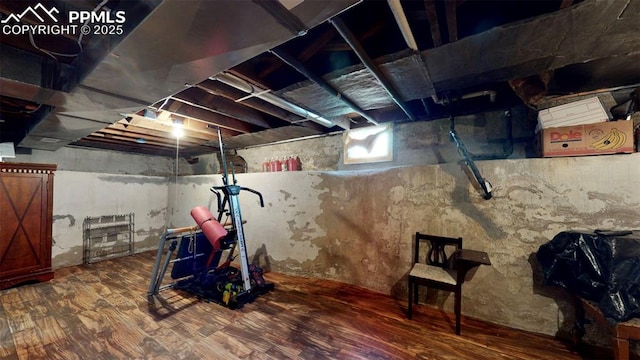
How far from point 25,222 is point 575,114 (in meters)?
6.63

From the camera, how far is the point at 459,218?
2.57 meters

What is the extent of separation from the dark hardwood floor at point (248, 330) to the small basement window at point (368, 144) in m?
1.89

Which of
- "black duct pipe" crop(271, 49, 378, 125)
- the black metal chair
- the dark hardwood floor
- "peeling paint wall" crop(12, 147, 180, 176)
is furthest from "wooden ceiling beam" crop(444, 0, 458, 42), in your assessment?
"peeling paint wall" crop(12, 147, 180, 176)

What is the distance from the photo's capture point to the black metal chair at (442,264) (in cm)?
215

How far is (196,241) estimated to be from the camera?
3.23m

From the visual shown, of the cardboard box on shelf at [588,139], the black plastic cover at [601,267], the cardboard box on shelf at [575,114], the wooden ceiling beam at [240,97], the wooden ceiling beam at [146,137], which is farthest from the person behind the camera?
the wooden ceiling beam at [146,137]

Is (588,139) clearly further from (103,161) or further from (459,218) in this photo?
(103,161)

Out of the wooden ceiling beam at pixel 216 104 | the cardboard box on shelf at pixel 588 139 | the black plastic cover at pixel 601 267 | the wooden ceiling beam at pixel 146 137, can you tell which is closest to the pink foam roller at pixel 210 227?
the wooden ceiling beam at pixel 216 104

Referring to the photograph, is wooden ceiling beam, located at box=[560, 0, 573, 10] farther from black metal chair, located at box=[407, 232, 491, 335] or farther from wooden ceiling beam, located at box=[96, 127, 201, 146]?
wooden ceiling beam, located at box=[96, 127, 201, 146]

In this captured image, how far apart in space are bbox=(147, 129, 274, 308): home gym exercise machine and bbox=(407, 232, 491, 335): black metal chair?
6.19 ft

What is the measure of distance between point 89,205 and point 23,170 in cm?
132

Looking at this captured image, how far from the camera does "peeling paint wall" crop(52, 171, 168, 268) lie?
408cm

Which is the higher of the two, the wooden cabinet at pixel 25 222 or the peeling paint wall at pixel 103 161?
the peeling paint wall at pixel 103 161

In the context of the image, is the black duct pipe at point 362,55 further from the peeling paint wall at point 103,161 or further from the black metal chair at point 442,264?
the peeling paint wall at point 103,161
